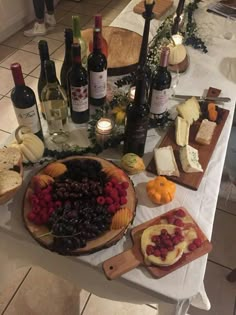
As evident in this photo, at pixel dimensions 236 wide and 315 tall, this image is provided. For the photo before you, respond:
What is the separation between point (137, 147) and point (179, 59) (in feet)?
1.62

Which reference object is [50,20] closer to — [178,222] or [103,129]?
[103,129]

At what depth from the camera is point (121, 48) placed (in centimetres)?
120

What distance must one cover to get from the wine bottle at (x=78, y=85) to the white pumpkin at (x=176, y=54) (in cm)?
42

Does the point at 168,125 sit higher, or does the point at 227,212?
the point at 168,125

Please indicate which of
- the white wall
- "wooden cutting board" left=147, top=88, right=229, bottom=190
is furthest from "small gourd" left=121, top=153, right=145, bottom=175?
the white wall

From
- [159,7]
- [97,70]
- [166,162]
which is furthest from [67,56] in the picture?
[159,7]

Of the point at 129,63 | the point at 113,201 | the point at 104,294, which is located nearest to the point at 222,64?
the point at 129,63

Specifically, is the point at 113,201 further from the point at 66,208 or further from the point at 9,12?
the point at 9,12

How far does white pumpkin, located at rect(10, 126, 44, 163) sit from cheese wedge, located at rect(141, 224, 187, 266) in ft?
1.17

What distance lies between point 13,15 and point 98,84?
2084mm

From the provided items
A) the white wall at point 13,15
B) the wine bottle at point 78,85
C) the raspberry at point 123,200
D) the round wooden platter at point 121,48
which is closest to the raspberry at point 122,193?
the raspberry at point 123,200

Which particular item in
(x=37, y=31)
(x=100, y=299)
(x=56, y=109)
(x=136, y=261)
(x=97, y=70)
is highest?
(x=97, y=70)

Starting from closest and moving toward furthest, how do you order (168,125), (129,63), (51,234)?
1. (51,234)
2. (168,125)
3. (129,63)

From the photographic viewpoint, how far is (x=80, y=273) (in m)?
0.72
